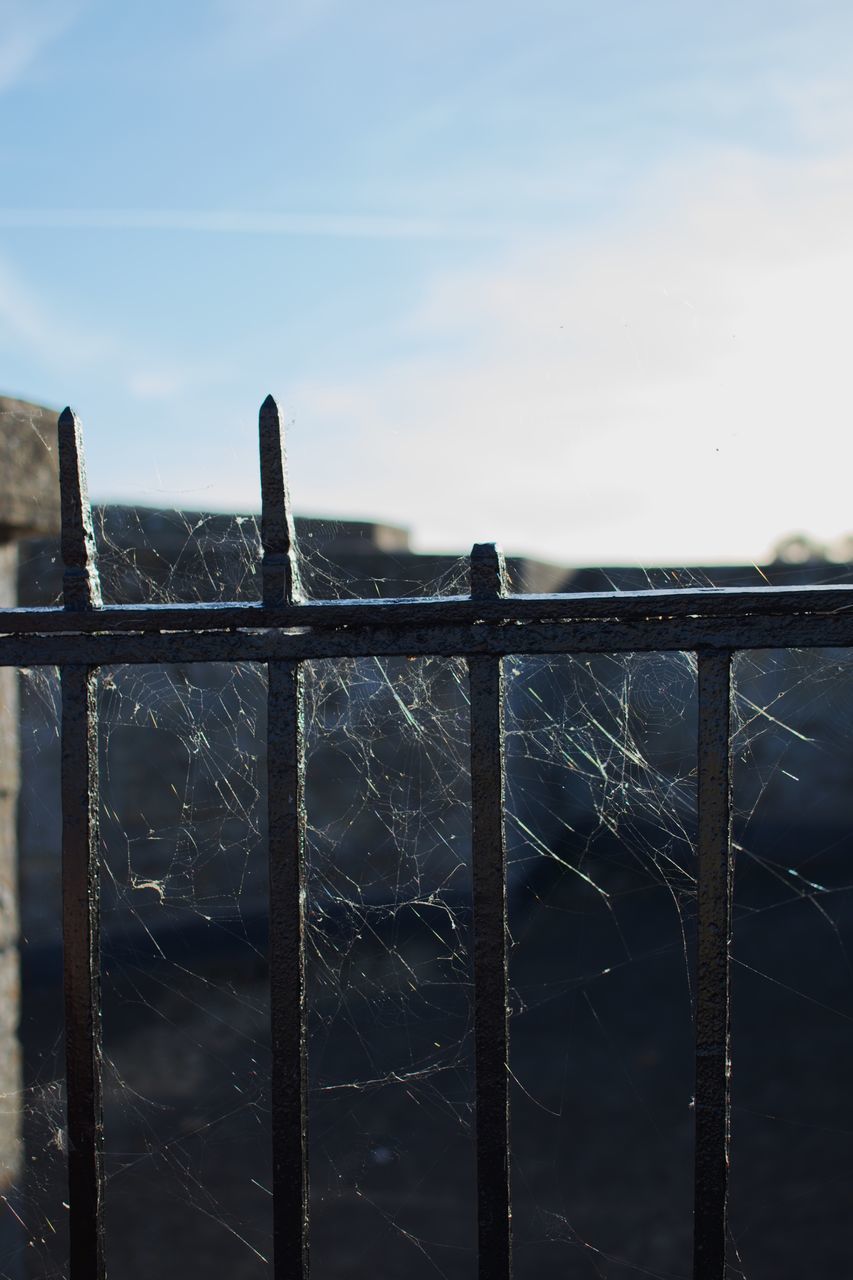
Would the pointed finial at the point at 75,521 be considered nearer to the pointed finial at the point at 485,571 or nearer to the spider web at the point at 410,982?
the pointed finial at the point at 485,571

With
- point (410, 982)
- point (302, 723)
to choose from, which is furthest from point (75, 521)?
point (410, 982)

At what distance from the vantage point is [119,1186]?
399 centimetres

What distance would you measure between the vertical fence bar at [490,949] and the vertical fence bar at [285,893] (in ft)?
0.77

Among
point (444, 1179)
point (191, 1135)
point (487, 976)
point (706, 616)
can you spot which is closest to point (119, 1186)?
point (191, 1135)

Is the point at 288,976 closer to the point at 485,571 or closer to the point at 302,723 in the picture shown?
the point at 302,723

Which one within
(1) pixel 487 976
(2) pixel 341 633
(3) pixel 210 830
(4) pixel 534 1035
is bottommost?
(4) pixel 534 1035

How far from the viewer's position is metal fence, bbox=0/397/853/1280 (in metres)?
1.16

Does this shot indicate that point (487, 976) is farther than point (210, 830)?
No

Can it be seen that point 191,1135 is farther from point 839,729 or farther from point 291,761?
point 839,729

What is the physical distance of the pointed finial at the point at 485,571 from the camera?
1209mm

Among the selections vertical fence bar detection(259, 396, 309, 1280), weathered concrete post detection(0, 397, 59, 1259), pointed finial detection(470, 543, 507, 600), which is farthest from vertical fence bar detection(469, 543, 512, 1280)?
weathered concrete post detection(0, 397, 59, 1259)

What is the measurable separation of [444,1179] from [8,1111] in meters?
2.33

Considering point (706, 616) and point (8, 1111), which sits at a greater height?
point (706, 616)

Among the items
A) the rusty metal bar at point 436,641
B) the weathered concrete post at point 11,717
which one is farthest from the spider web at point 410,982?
the rusty metal bar at point 436,641
